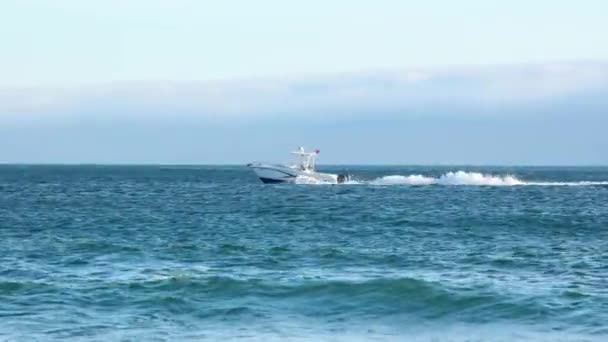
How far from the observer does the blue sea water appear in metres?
25.1

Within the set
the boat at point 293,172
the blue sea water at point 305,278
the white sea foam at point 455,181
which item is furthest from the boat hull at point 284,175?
the blue sea water at point 305,278

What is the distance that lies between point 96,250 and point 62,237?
250 inches

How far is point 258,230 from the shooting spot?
51469 mm

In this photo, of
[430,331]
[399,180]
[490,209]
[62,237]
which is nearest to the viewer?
[430,331]

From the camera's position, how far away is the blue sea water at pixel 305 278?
25.1 m

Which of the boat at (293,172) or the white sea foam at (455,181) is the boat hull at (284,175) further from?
the white sea foam at (455,181)

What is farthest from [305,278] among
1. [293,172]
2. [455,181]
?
[455,181]

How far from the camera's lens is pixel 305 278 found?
32.2m

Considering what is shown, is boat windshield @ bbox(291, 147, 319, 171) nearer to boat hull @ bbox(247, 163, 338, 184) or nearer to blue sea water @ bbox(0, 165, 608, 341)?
boat hull @ bbox(247, 163, 338, 184)

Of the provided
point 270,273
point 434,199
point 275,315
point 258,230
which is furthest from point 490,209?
point 275,315

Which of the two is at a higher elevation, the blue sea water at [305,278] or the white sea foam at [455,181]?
the white sea foam at [455,181]

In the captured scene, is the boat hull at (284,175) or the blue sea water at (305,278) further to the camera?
the boat hull at (284,175)

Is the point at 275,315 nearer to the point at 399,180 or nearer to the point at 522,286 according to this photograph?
the point at 522,286

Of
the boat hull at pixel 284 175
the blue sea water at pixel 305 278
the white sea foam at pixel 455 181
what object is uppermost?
the boat hull at pixel 284 175
